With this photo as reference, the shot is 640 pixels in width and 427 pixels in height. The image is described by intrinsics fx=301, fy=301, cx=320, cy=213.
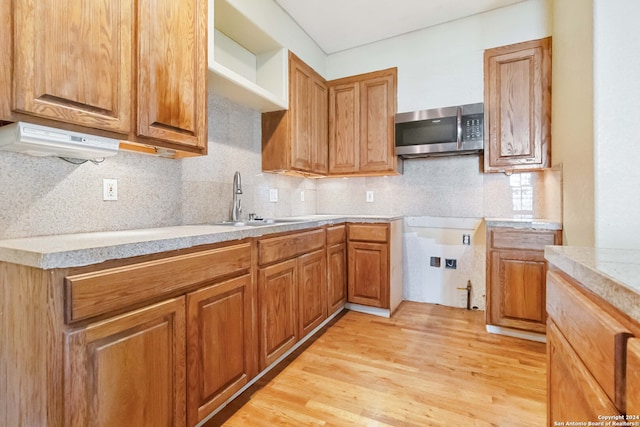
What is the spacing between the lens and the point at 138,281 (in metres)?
1.06

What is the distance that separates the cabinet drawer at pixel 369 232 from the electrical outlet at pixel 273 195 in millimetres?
755

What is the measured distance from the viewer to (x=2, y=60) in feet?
3.19

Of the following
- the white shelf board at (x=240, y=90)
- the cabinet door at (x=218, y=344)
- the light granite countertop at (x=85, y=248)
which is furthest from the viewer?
the white shelf board at (x=240, y=90)

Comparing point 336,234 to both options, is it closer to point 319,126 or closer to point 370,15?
point 319,126

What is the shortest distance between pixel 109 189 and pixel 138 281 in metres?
0.76

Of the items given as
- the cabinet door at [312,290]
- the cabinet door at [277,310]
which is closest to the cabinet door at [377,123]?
the cabinet door at [312,290]

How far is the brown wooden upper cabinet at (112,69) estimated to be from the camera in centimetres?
102

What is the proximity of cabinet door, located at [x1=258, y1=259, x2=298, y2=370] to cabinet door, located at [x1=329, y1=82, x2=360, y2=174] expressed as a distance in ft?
4.86

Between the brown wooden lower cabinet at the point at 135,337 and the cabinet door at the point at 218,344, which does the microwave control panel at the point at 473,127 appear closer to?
the brown wooden lower cabinet at the point at 135,337

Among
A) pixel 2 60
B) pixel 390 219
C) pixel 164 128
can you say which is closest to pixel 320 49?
pixel 390 219

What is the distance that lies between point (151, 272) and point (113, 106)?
735 mm

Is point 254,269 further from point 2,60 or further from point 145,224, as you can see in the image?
point 2,60

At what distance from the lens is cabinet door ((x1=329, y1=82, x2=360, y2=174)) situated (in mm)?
3115

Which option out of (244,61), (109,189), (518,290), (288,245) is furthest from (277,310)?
(244,61)
